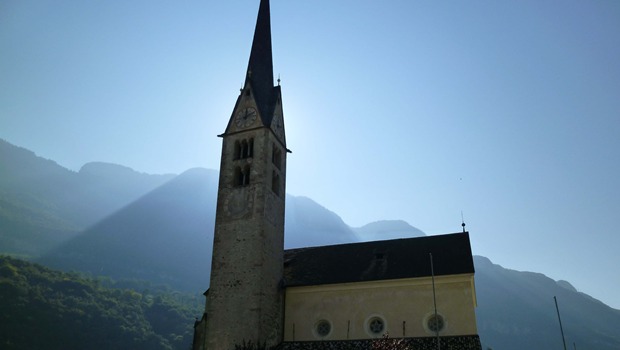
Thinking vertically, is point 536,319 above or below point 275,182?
above

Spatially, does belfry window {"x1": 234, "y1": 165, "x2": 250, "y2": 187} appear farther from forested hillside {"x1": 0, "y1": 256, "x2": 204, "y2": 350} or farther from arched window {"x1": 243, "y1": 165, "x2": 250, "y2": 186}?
forested hillside {"x1": 0, "y1": 256, "x2": 204, "y2": 350}

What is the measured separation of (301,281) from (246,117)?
44.1ft

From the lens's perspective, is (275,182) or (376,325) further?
(275,182)

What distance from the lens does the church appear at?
32406 mm

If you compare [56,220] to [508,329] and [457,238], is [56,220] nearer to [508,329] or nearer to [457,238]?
[508,329]

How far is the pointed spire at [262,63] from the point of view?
136 ft

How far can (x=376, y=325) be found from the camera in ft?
110

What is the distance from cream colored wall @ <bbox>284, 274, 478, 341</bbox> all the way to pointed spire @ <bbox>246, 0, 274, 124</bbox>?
14.5 metres

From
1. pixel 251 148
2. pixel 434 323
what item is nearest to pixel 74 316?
pixel 251 148

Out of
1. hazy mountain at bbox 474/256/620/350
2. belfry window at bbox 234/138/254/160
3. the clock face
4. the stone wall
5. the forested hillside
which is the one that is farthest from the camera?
hazy mountain at bbox 474/256/620/350

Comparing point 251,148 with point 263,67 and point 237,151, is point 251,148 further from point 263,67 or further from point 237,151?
point 263,67

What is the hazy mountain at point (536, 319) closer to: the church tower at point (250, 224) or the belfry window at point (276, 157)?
the belfry window at point (276, 157)

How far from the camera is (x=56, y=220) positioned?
186750 mm

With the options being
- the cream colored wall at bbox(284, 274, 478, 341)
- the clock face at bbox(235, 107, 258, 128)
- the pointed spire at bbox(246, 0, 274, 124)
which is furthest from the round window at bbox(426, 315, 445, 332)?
the clock face at bbox(235, 107, 258, 128)
